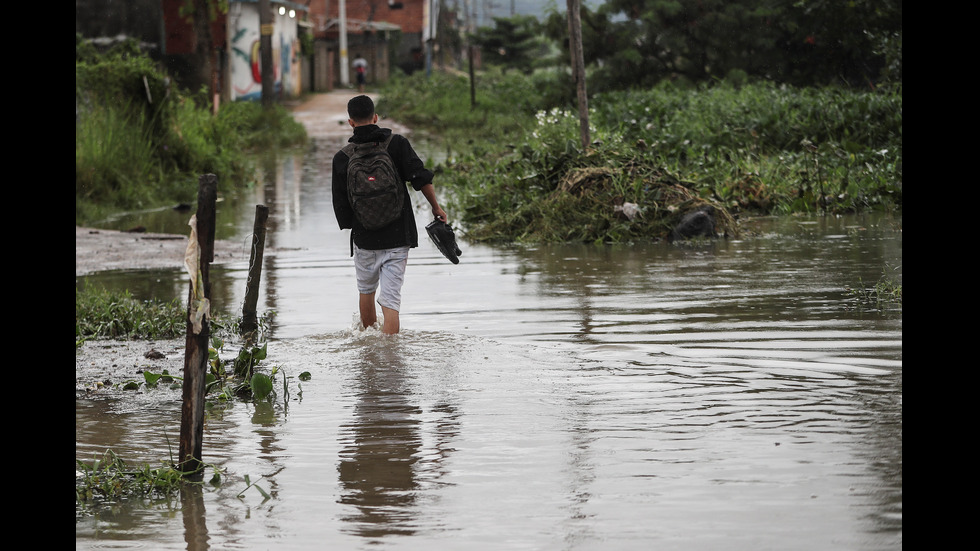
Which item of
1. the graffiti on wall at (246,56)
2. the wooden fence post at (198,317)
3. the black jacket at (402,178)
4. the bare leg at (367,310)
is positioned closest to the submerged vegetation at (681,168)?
the bare leg at (367,310)

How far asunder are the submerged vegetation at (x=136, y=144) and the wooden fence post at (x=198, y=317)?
1181 centimetres

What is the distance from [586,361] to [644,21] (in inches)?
981

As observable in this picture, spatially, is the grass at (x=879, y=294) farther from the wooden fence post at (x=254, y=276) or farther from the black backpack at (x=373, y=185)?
the wooden fence post at (x=254, y=276)

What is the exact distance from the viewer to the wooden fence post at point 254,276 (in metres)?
7.51

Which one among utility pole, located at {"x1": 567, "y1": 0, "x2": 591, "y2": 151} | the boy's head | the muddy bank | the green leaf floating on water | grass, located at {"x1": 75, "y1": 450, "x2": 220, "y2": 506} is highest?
utility pole, located at {"x1": 567, "y1": 0, "x2": 591, "y2": 151}

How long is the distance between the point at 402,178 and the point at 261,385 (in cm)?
178

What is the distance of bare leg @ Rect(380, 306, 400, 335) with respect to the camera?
744 centimetres

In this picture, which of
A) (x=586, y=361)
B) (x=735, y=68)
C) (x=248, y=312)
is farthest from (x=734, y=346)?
(x=735, y=68)

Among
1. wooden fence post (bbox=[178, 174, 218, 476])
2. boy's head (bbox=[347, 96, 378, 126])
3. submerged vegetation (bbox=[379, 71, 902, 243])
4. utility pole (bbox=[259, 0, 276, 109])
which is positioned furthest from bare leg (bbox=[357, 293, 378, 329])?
utility pole (bbox=[259, 0, 276, 109])

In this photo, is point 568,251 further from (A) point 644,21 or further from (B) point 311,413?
(A) point 644,21

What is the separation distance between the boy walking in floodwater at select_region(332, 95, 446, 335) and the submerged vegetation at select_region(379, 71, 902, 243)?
5.11 meters

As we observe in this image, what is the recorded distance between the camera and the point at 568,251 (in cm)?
1173

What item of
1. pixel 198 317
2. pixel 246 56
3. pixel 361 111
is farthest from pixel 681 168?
pixel 246 56

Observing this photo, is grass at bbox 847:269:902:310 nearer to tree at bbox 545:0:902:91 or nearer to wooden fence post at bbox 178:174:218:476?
wooden fence post at bbox 178:174:218:476
